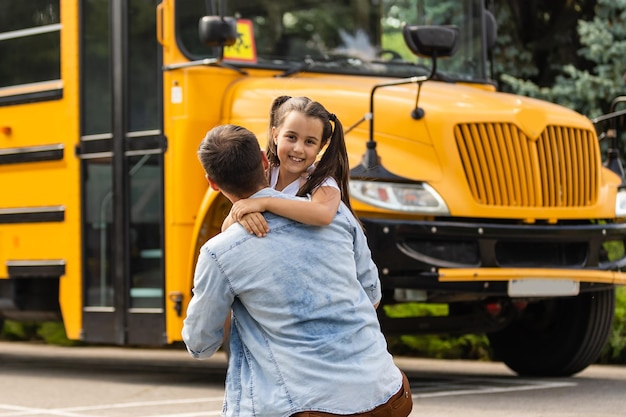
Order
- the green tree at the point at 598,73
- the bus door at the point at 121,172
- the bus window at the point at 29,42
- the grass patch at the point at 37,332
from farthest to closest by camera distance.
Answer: the green tree at the point at 598,73, the grass patch at the point at 37,332, the bus window at the point at 29,42, the bus door at the point at 121,172

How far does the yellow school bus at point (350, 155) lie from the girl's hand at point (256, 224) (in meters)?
3.99

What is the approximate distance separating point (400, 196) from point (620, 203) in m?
1.57

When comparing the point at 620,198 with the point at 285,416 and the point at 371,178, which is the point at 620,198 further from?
the point at 285,416

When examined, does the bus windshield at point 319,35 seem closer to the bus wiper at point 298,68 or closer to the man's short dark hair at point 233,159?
the bus wiper at point 298,68

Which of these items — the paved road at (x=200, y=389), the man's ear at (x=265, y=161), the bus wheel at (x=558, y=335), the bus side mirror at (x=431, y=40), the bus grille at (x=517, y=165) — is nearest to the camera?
the man's ear at (x=265, y=161)

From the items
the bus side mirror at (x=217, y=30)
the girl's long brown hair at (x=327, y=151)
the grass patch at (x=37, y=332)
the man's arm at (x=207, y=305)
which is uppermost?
the girl's long brown hair at (x=327, y=151)

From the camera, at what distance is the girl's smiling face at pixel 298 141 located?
332 centimetres

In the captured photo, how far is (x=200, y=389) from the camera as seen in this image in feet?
27.5

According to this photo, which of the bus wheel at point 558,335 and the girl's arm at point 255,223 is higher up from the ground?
the girl's arm at point 255,223

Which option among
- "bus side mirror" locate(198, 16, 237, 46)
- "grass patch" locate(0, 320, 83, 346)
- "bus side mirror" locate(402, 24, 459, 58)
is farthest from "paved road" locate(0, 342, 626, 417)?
"bus side mirror" locate(198, 16, 237, 46)

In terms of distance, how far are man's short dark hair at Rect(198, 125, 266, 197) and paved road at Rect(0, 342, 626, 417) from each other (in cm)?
381

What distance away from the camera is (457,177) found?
742 cm

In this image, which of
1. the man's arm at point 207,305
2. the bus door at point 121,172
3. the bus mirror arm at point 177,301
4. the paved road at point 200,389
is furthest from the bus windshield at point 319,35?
the man's arm at point 207,305

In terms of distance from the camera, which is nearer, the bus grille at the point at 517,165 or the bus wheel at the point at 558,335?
the bus grille at the point at 517,165
